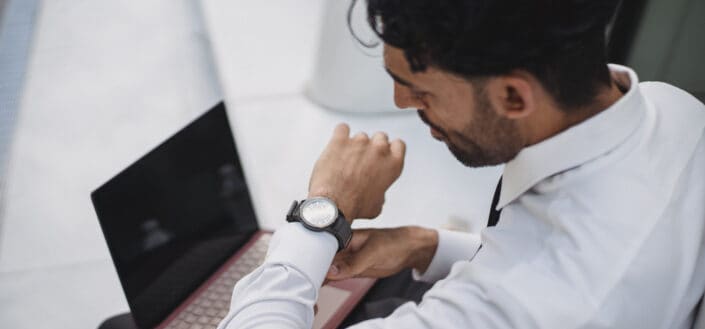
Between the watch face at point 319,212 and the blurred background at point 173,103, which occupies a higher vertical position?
the watch face at point 319,212

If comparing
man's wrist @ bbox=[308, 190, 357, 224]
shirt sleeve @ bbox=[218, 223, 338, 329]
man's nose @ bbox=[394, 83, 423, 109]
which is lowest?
shirt sleeve @ bbox=[218, 223, 338, 329]

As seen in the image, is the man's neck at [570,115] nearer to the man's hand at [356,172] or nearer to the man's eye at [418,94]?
the man's eye at [418,94]

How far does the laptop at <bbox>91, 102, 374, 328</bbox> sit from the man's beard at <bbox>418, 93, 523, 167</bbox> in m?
0.45

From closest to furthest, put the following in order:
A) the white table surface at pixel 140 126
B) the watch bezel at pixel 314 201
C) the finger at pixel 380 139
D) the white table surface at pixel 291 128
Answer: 1. the watch bezel at pixel 314 201
2. the finger at pixel 380 139
3. the white table surface at pixel 140 126
4. the white table surface at pixel 291 128

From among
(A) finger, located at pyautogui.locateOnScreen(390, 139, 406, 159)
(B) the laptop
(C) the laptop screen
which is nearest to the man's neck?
(A) finger, located at pyautogui.locateOnScreen(390, 139, 406, 159)

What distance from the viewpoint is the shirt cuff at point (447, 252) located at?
1.21 metres

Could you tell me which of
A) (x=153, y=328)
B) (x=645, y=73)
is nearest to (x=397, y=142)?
(x=153, y=328)

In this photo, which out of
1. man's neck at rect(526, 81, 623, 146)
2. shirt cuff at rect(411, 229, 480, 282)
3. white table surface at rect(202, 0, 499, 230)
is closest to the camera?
man's neck at rect(526, 81, 623, 146)

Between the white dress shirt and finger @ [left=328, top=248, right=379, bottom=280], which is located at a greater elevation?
the white dress shirt

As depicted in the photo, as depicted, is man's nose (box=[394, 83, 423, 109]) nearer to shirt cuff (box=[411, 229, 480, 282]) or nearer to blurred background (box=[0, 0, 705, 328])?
shirt cuff (box=[411, 229, 480, 282])

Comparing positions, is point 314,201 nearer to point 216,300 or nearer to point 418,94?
point 418,94

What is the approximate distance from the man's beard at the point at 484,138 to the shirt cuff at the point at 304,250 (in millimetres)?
232

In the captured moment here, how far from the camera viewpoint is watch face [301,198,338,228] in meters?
0.96

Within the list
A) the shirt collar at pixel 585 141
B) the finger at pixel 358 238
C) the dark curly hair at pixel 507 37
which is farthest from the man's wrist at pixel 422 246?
the dark curly hair at pixel 507 37
